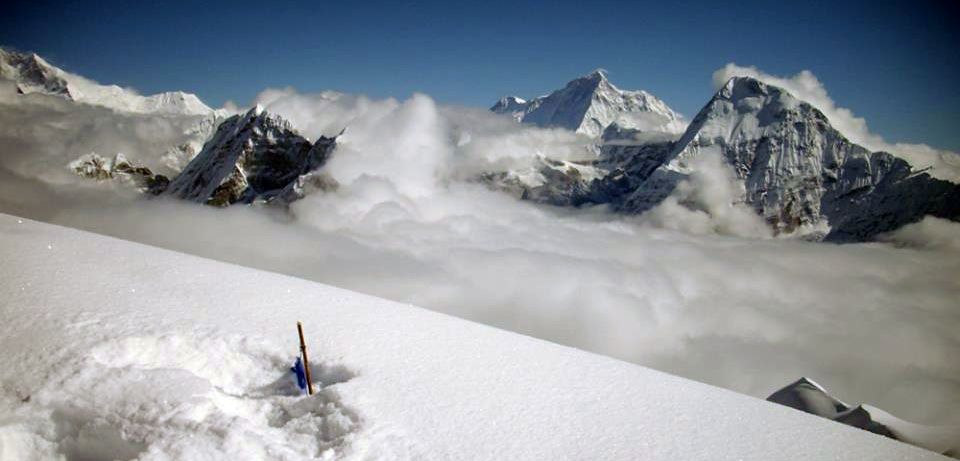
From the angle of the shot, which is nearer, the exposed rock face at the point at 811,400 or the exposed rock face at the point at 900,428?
the exposed rock face at the point at 900,428

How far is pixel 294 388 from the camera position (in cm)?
751

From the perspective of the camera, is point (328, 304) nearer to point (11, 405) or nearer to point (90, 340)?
point (90, 340)

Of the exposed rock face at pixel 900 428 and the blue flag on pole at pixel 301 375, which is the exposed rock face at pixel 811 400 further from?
the blue flag on pole at pixel 301 375

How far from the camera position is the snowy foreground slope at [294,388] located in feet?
18.9

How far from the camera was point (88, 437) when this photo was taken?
5637mm

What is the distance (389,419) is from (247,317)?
4281 millimetres

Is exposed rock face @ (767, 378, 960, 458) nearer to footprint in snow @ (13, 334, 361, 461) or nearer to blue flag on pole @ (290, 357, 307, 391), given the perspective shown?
footprint in snow @ (13, 334, 361, 461)

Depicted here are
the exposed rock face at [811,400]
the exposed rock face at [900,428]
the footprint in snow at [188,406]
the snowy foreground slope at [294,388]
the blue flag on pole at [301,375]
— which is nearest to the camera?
the footprint in snow at [188,406]

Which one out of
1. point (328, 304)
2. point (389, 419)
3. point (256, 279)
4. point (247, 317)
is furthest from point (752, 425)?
point (256, 279)

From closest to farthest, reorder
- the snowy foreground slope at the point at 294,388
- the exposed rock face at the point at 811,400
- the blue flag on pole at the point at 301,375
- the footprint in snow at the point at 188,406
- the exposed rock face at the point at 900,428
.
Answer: the footprint in snow at the point at 188,406, the snowy foreground slope at the point at 294,388, the blue flag on pole at the point at 301,375, the exposed rock face at the point at 900,428, the exposed rock face at the point at 811,400

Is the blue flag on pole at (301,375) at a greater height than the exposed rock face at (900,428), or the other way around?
the blue flag on pole at (301,375)

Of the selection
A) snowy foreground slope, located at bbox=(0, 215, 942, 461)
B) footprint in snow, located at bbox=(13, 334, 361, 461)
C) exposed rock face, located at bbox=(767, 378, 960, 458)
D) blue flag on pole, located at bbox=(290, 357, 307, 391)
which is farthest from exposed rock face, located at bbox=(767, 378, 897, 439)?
footprint in snow, located at bbox=(13, 334, 361, 461)

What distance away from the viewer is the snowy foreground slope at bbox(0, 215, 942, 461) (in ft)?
18.9

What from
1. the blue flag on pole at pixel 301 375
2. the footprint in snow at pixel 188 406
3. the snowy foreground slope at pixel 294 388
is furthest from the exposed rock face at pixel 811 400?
the footprint in snow at pixel 188 406
